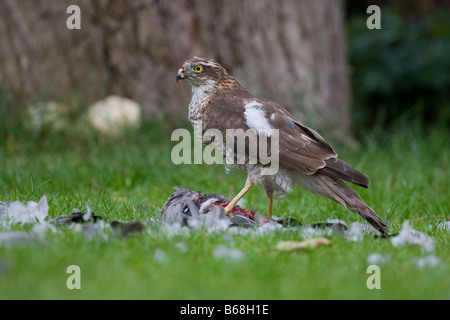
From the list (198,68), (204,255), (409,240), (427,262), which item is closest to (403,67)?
(198,68)

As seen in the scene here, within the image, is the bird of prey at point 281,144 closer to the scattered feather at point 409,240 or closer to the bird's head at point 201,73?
the bird's head at point 201,73

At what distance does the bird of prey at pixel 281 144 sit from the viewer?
426cm

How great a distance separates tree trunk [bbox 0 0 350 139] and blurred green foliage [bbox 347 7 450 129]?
101 inches

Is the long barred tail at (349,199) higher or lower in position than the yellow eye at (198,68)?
lower

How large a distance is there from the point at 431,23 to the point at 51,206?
8345 millimetres

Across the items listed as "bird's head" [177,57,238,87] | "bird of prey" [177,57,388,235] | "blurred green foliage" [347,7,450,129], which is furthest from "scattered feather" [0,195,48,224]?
"blurred green foliage" [347,7,450,129]

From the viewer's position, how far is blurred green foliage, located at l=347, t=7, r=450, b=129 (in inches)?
412

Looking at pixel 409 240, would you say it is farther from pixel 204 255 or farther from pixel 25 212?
pixel 25 212

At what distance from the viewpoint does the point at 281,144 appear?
14.2 feet

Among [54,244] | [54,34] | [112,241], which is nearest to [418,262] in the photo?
[112,241]

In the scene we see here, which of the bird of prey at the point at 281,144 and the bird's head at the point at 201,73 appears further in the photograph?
the bird's head at the point at 201,73

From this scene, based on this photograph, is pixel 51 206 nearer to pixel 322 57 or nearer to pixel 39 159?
pixel 39 159

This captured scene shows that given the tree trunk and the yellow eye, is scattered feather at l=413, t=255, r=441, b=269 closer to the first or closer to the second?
the yellow eye

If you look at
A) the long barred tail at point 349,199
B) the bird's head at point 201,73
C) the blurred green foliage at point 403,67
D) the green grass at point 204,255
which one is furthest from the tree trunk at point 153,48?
the long barred tail at point 349,199
